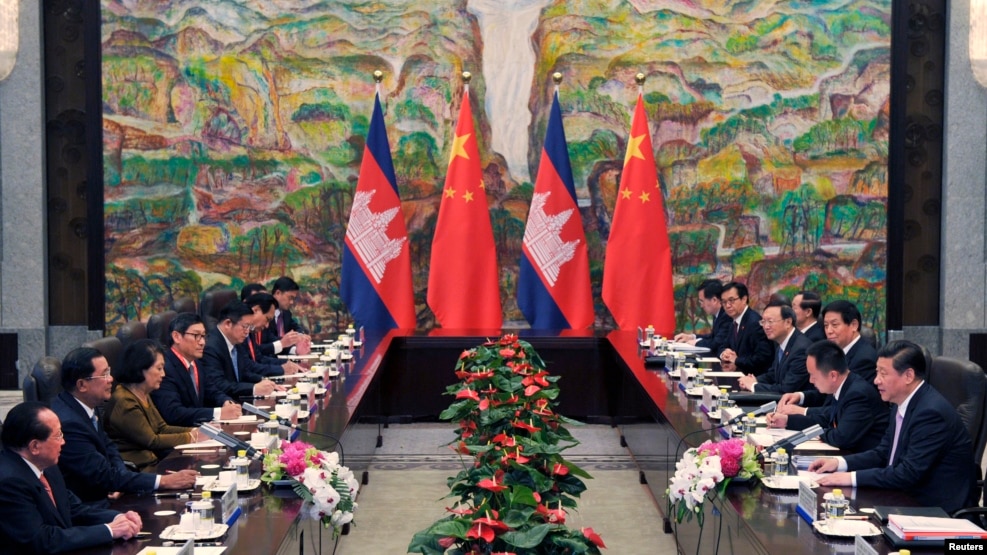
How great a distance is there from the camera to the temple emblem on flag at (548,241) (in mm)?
9211

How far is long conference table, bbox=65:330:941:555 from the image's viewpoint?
136 inches

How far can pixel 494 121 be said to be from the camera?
9594 millimetres

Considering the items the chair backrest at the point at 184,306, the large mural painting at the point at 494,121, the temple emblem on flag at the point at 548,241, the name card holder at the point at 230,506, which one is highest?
the large mural painting at the point at 494,121

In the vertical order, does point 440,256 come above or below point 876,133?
below

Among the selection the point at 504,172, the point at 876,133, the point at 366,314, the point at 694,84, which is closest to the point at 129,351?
the point at 366,314

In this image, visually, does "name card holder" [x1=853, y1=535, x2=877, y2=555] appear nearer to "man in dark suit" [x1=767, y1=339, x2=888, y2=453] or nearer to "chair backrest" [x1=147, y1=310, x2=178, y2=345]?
"man in dark suit" [x1=767, y1=339, x2=888, y2=453]

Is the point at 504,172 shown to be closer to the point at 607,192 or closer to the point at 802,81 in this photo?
the point at 607,192

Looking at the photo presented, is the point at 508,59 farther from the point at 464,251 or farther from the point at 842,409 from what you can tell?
the point at 842,409

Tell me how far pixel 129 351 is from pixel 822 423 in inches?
116

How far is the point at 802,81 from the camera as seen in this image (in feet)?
31.2

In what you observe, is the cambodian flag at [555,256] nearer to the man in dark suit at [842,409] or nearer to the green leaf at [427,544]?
the man in dark suit at [842,409]

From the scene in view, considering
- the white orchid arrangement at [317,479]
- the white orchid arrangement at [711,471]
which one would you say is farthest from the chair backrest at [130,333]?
the white orchid arrangement at [711,471]

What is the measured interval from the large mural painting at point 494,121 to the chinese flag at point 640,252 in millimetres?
392

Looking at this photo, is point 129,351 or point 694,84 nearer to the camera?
point 129,351
